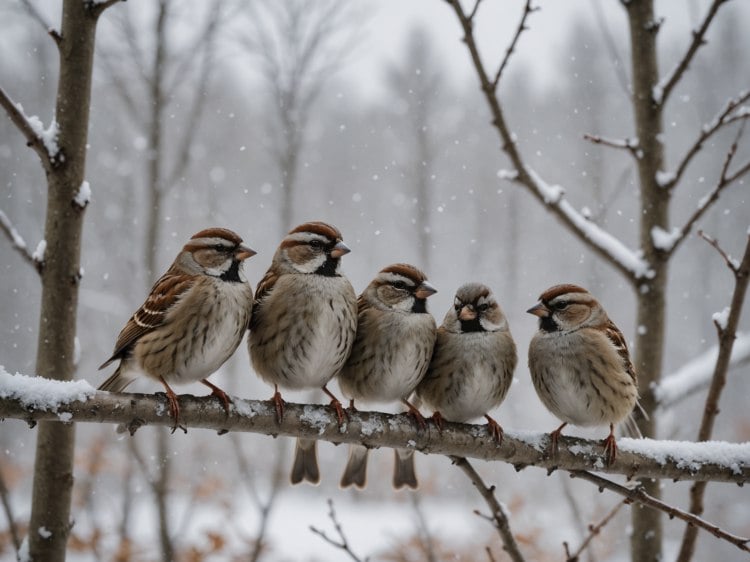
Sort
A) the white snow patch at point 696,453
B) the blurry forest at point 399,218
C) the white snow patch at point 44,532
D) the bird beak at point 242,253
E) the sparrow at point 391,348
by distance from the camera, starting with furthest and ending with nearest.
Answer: the blurry forest at point 399,218
the sparrow at point 391,348
the bird beak at point 242,253
the white snow patch at point 696,453
the white snow patch at point 44,532

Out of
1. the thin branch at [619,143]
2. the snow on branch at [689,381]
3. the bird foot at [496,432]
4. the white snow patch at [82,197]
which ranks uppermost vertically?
the thin branch at [619,143]

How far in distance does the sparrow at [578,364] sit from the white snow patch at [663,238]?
40 centimetres

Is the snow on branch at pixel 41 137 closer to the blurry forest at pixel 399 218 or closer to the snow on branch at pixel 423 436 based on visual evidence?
the snow on branch at pixel 423 436

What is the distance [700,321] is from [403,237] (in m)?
4.60

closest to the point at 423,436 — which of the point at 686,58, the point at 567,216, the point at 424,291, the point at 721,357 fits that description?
the point at 424,291

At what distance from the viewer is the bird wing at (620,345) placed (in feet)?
9.36

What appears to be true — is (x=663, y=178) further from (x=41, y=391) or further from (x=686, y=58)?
(x=41, y=391)

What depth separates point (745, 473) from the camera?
2252mm

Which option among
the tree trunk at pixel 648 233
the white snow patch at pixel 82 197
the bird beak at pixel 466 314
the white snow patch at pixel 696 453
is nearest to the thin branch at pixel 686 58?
the tree trunk at pixel 648 233

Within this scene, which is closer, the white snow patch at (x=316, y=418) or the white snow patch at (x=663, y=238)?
the white snow patch at (x=316, y=418)

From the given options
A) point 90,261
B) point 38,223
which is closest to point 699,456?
point 38,223

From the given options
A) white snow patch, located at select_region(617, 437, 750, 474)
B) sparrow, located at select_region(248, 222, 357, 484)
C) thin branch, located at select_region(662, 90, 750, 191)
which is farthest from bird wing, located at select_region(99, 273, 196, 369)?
thin branch, located at select_region(662, 90, 750, 191)

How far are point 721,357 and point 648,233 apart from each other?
854 mm

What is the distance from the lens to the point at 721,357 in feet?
7.69
